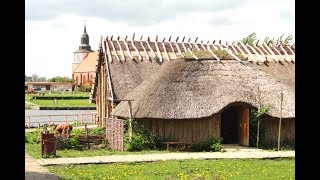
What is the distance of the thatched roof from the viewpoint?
22.8 m

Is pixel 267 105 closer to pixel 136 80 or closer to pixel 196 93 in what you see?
pixel 196 93

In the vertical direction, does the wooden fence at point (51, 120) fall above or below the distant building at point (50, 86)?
below

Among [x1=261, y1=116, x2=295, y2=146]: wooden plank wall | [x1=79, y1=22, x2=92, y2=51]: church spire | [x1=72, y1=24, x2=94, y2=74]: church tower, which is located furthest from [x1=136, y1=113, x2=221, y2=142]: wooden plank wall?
[x1=79, y1=22, x2=92, y2=51]: church spire

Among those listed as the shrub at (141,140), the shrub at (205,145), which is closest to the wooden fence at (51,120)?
the shrub at (141,140)

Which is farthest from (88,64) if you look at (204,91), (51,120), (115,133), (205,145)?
(205,145)

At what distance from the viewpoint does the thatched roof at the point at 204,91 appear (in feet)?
74.9

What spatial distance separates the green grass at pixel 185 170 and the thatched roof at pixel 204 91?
15.0ft

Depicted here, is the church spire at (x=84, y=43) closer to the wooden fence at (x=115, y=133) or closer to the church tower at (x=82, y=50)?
the church tower at (x=82, y=50)

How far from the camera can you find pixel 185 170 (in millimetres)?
16078

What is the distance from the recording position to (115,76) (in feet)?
94.0

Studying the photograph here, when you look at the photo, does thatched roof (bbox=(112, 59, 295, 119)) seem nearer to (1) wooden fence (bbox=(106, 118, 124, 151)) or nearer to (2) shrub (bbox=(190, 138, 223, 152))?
(1) wooden fence (bbox=(106, 118, 124, 151))

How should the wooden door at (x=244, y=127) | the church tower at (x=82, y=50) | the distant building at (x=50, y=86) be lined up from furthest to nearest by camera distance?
the church tower at (x=82, y=50), the distant building at (x=50, y=86), the wooden door at (x=244, y=127)

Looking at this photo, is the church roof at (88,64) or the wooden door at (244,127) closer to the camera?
the wooden door at (244,127)
